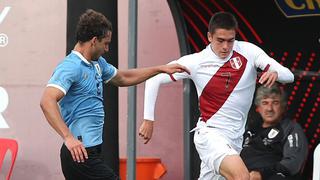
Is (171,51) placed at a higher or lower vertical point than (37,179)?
higher

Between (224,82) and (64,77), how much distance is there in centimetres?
164

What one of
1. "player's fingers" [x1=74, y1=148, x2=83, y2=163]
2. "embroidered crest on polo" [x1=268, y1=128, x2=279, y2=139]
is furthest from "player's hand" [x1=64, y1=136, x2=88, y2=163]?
"embroidered crest on polo" [x1=268, y1=128, x2=279, y2=139]

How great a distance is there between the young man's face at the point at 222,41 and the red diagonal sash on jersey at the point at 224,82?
0.09 meters

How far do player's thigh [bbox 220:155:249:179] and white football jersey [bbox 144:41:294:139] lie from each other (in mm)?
408

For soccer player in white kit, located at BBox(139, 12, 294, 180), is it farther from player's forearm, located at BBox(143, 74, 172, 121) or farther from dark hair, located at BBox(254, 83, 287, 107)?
dark hair, located at BBox(254, 83, 287, 107)

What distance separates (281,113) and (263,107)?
6.6 inches

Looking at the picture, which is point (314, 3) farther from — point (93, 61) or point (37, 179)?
point (37, 179)

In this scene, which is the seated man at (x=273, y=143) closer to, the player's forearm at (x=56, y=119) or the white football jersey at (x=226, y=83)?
the white football jersey at (x=226, y=83)

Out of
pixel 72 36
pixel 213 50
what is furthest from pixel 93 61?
pixel 72 36

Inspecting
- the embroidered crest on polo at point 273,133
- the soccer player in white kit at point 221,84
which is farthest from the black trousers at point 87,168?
the embroidered crest on polo at point 273,133

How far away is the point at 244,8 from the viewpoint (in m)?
9.04

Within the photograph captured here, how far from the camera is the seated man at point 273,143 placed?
8258 millimetres

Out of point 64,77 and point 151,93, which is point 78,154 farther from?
point 151,93

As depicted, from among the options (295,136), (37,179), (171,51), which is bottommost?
(37,179)
